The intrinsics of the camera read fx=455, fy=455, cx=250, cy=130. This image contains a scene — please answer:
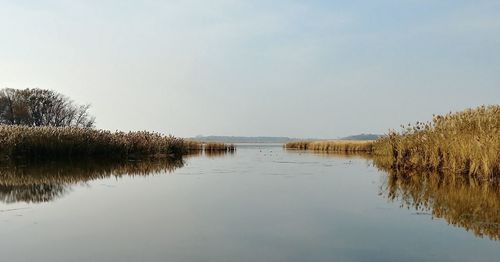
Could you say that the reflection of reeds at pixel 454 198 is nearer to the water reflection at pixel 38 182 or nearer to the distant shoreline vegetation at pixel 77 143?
the water reflection at pixel 38 182

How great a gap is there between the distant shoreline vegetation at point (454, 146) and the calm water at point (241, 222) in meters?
2.15

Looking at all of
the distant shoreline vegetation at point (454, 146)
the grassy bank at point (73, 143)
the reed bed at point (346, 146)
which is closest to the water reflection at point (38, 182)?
the grassy bank at point (73, 143)

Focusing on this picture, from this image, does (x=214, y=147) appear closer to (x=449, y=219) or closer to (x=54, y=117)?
(x=54, y=117)

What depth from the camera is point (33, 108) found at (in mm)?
43375

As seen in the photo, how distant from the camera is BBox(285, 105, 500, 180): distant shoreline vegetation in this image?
484 inches

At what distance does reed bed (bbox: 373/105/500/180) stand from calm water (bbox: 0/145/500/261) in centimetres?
214

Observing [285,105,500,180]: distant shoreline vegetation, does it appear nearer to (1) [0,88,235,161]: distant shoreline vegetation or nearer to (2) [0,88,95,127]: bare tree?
(1) [0,88,235,161]: distant shoreline vegetation

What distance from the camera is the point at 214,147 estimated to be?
42.4 meters

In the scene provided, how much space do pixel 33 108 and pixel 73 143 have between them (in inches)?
1030

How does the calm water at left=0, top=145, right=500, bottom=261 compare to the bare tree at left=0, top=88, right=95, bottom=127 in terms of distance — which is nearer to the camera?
the calm water at left=0, top=145, right=500, bottom=261

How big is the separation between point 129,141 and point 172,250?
20.6 meters

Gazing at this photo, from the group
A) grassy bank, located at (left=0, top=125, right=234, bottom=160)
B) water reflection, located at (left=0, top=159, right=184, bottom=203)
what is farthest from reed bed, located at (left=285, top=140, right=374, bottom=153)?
water reflection, located at (left=0, top=159, right=184, bottom=203)

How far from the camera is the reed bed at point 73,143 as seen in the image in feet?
61.6

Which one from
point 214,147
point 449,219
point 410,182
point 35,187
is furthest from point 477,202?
point 214,147
